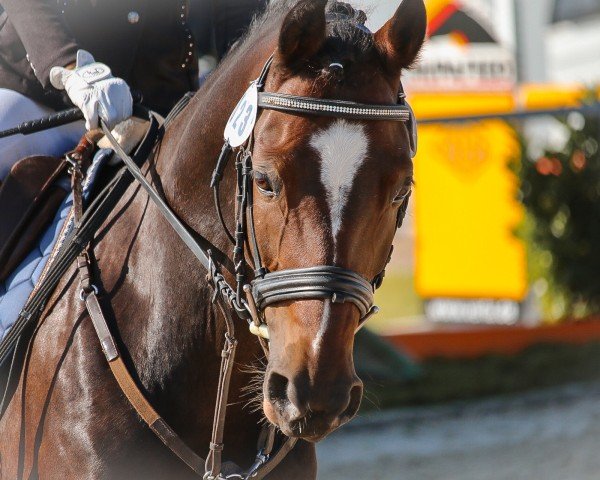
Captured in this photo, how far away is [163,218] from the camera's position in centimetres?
301

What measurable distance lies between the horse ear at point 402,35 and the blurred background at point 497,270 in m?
4.74

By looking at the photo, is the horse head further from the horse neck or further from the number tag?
the horse neck

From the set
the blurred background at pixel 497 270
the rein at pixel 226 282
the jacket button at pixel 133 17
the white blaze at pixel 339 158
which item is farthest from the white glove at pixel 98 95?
the blurred background at pixel 497 270

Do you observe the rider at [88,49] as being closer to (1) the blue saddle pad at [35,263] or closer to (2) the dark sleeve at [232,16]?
(2) the dark sleeve at [232,16]

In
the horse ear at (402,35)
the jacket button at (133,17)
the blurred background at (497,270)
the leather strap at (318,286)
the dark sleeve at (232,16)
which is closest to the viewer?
the leather strap at (318,286)

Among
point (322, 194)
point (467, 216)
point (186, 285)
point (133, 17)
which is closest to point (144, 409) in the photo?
point (186, 285)

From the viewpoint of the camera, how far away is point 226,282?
2.79m

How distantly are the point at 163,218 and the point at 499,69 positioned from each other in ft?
27.4

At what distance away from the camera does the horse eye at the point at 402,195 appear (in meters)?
2.62

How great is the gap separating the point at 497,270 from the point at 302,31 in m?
8.48

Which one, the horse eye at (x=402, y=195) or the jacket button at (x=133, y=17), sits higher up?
the jacket button at (x=133, y=17)

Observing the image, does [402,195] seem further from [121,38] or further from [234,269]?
[121,38]

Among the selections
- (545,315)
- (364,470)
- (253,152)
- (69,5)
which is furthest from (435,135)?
(253,152)

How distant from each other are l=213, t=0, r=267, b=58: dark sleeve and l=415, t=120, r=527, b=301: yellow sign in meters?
6.94
